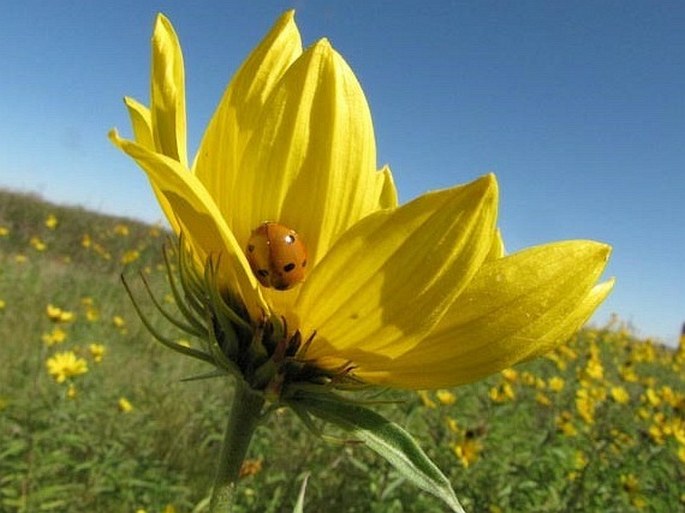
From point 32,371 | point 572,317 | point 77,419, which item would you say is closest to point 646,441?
point 77,419

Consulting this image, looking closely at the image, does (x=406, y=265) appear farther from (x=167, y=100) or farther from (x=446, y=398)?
(x=446, y=398)


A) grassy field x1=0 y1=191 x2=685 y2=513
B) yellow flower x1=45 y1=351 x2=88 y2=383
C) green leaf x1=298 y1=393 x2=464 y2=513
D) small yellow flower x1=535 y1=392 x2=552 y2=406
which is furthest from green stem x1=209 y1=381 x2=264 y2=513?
A: small yellow flower x1=535 y1=392 x2=552 y2=406

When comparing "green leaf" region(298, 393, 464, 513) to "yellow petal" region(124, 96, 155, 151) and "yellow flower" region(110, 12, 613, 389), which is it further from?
"yellow petal" region(124, 96, 155, 151)

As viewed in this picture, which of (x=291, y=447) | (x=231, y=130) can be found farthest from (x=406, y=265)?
(x=291, y=447)

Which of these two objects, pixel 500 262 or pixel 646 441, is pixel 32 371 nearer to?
pixel 646 441

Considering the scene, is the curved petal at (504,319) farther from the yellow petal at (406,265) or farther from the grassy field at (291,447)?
the grassy field at (291,447)

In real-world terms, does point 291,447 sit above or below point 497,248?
above

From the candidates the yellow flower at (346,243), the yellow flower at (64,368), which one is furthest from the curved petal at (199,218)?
the yellow flower at (64,368)
